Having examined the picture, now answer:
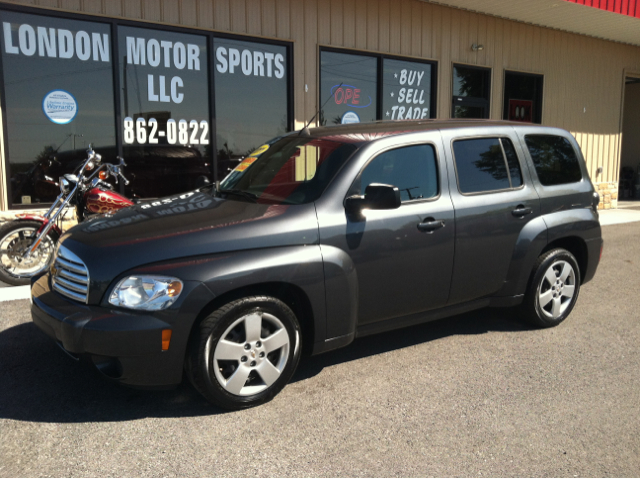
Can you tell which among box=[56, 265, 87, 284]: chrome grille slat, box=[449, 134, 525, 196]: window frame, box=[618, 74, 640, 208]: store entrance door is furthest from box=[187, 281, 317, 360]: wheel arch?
box=[618, 74, 640, 208]: store entrance door

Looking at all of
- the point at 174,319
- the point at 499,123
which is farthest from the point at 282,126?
the point at 174,319

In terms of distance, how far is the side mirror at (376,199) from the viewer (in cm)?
376

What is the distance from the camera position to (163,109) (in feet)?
28.9

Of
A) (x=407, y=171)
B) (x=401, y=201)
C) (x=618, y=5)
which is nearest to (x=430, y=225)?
(x=401, y=201)

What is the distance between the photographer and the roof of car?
429cm

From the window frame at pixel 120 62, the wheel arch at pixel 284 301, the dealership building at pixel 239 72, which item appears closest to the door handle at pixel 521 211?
the wheel arch at pixel 284 301

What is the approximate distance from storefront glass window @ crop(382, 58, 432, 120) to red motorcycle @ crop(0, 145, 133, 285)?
6593 mm

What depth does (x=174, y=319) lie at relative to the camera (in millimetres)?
3262

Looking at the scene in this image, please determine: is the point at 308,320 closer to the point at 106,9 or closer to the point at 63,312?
the point at 63,312

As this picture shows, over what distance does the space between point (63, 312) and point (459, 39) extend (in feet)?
35.8

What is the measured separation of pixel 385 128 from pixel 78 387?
2899mm

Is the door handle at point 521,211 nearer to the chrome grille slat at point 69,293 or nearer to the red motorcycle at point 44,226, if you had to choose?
the chrome grille slat at point 69,293

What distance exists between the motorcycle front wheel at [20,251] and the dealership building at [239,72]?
179cm

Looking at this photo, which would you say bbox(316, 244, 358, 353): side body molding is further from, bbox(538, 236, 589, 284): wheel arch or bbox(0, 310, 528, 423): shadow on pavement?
bbox(538, 236, 589, 284): wheel arch
